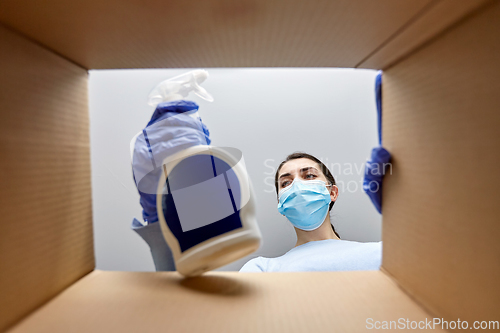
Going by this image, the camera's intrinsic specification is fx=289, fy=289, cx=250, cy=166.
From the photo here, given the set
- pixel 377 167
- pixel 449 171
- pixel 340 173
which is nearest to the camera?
pixel 449 171

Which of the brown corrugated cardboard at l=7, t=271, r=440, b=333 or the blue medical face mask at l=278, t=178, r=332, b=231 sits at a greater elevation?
the blue medical face mask at l=278, t=178, r=332, b=231

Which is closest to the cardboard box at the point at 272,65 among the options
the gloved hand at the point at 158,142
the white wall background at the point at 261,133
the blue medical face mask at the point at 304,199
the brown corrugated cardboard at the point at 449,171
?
the brown corrugated cardboard at the point at 449,171

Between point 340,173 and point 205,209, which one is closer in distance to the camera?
point 205,209

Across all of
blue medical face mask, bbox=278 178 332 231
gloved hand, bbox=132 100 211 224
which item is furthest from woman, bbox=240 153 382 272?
gloved hand, bbox=132 100 211 224

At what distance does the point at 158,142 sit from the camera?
21.5 inches

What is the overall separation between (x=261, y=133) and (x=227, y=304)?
636mm

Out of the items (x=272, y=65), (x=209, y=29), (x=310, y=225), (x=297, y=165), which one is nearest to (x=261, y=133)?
(x=297, y=165)

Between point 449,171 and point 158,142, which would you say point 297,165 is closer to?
point 158,142

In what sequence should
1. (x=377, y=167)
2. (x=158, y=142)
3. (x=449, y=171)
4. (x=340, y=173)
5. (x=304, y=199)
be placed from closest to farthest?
(x=449, y=171), (x=377, y=167), (x=158, y=142), (x=304, y=199), (x=340, y=173)

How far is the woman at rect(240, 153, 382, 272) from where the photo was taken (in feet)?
2.95

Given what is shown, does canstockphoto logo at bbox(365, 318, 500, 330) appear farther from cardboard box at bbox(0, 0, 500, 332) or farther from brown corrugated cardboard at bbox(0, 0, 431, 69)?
brown corrugated cardboard at bbox(0, 0, 431, 69)

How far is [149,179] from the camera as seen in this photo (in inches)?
21.2

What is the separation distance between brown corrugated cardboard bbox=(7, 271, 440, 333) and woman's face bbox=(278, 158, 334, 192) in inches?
22.0

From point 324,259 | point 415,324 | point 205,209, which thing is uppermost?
point 205,209
